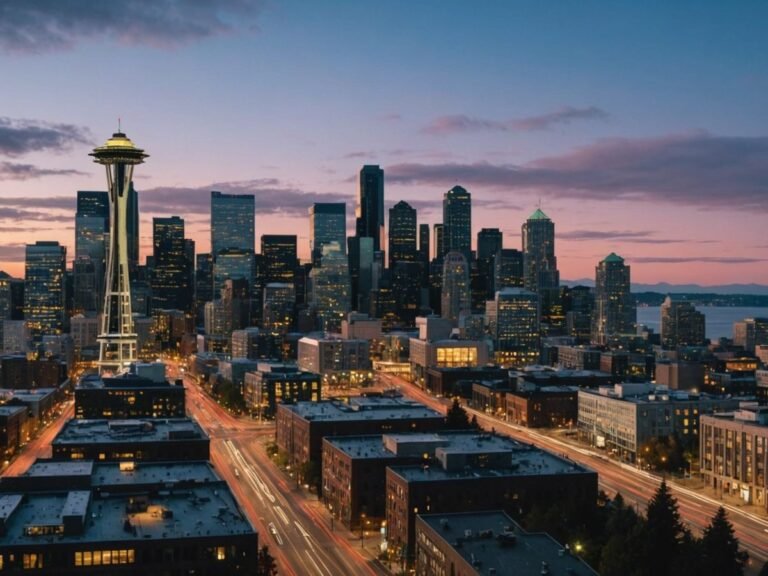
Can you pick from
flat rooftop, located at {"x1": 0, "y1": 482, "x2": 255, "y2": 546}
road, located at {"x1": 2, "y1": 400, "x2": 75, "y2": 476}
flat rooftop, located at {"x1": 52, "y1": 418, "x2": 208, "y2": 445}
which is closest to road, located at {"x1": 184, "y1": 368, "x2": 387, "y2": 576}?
flat rooftop, located at {"x1": 52, "y1": 418, "x2": 208, "y2": 445}

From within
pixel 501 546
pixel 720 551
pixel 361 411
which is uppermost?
pixel 361 411

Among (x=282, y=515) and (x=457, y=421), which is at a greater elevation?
(x=457, y=421)

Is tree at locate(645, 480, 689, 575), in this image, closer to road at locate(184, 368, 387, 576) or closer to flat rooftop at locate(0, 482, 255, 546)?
road at locate(184, 368, 387, 576)

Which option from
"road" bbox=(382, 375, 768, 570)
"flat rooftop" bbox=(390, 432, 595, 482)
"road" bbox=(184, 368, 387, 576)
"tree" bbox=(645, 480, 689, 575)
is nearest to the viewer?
"tree" bbox=(645, 480, 689, 575)

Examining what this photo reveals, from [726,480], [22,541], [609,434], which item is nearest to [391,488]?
[22,541]

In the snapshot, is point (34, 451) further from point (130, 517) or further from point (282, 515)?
point (130, 517)

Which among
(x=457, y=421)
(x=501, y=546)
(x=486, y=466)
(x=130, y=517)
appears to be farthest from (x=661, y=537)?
(x=457, y=421)

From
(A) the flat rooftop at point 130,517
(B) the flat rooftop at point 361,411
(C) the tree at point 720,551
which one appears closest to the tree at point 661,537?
(C) the tree at point 720,551
